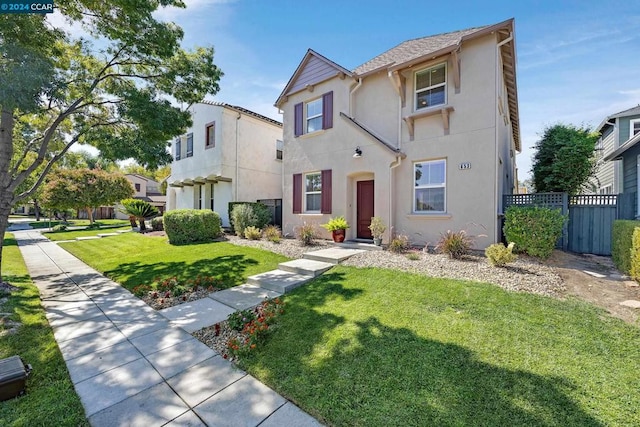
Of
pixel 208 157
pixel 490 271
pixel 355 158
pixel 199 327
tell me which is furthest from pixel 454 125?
pixel 208 157

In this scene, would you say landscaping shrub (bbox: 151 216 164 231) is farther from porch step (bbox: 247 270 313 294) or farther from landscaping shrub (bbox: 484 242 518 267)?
landscaping shrub (bbox: 484 242 518 267)

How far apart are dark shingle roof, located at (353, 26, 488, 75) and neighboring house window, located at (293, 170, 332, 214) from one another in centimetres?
456

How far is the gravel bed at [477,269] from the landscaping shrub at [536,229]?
13.2 inches

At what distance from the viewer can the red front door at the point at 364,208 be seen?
10.5 meters

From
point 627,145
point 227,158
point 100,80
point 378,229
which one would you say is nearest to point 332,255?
point 378,229

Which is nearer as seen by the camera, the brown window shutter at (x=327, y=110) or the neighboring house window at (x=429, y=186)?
the neighboring house window at (x=429, y=186)

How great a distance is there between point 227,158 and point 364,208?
364 inches

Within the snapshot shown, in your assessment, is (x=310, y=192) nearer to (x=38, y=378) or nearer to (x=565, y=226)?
(x=565, y=226)

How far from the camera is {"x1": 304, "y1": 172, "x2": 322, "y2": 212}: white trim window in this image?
11766mm

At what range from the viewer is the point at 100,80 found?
24.6 ft

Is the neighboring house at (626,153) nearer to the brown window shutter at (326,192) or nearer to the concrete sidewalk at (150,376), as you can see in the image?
the brown window shutter at (326,192)

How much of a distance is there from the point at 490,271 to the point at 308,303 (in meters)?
4.24

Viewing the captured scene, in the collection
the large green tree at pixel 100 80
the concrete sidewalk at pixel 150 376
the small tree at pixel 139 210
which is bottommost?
the concrete sidewalk at pixel 150 376

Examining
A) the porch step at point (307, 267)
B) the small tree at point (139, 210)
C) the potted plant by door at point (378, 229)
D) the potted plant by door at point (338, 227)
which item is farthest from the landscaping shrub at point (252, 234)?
the small tree at point (139, 210)
